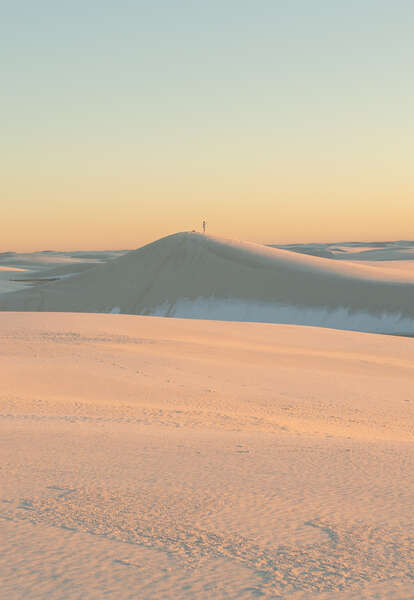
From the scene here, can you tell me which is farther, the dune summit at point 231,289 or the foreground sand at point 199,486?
the dune summit at point 231,289

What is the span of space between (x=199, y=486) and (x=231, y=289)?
112ft

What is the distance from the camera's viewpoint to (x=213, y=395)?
320 inches

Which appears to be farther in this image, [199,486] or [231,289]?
[231,289]

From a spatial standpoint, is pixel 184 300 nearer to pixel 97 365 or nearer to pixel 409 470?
pixel 97 365

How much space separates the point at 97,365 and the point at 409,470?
232 inches

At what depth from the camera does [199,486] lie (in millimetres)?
3963

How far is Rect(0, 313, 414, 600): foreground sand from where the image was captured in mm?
2762

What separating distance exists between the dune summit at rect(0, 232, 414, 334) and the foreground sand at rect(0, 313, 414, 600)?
Answer: 2504 centimetres

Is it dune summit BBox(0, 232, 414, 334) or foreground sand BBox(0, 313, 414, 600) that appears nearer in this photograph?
foreground sand BBox(0, 313, 414, 600)

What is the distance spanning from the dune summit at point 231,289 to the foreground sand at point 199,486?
2504 cm

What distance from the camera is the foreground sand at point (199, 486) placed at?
9.06 ft

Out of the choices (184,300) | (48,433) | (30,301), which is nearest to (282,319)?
(184,300)

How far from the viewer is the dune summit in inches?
1344

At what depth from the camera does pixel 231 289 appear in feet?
124
